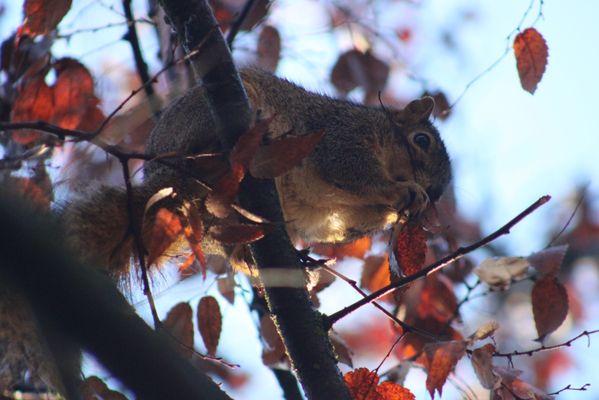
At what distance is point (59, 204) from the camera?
354cm

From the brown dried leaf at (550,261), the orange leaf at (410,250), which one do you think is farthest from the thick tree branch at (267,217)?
the brown dried leaf at (550,261)

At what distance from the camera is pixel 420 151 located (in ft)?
17.5

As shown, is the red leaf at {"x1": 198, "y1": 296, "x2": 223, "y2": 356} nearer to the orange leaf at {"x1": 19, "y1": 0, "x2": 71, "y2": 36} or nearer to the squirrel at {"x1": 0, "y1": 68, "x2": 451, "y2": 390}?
the squirrel at {"x1": 0, "y1": 68, "x2": 451, "y2": 390}

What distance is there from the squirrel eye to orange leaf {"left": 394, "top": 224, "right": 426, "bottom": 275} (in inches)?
78.3

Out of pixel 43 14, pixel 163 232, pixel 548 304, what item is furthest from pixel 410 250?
pixel 43 14

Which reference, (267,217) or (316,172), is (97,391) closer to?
(267,217)

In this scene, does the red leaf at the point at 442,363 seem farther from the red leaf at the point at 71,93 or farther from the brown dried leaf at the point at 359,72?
the brown dried leaf at the point at 359,72

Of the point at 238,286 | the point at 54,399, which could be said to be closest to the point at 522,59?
the point at 238,286

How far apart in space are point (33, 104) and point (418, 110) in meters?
2.73

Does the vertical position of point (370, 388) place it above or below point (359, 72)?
below

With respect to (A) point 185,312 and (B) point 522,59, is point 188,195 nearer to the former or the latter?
(A) point 185,312

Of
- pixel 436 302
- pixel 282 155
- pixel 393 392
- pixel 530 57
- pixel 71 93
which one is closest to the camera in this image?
pixel 282 155

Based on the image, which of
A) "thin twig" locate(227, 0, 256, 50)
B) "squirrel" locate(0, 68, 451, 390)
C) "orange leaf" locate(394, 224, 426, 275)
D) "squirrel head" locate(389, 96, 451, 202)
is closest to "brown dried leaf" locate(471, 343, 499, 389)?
"orange leaf" locate(394, 224, 426, 275)

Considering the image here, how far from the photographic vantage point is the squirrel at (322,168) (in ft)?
12.5
